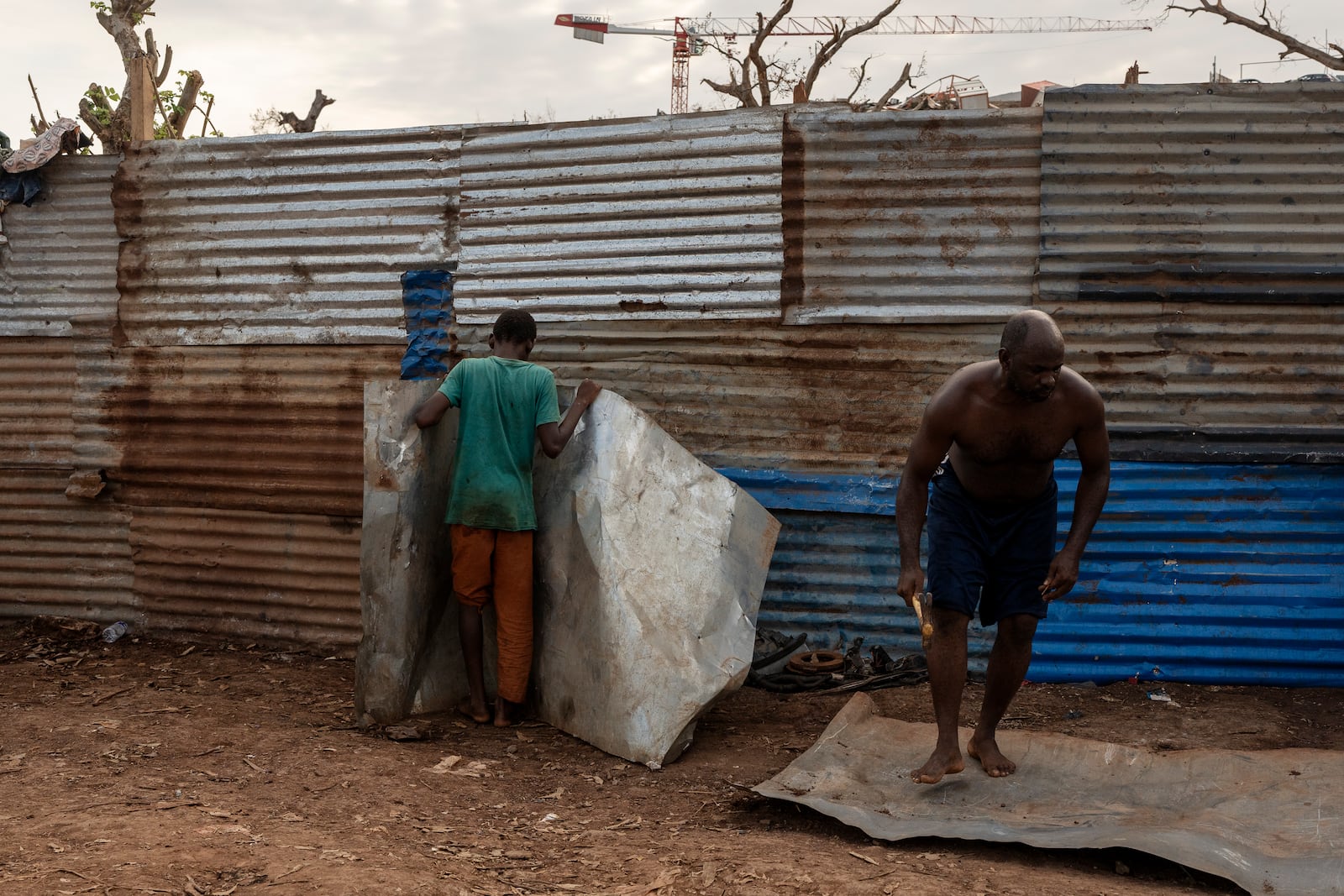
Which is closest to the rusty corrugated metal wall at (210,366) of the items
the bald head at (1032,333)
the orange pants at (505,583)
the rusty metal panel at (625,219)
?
the rusty metal panel at (625,219)

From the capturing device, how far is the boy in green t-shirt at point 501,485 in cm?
491

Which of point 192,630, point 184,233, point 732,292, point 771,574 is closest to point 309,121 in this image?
point 184,233

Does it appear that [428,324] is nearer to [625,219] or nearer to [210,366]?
[625,219]

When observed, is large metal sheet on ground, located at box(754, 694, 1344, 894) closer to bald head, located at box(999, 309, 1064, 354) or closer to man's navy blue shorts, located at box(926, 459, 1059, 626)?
man's navy blue shorts, located at box(926, 459, 1059, 626)

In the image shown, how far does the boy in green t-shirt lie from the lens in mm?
4910

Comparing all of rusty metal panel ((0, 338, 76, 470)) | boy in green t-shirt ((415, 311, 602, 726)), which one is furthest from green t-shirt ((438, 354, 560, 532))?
rusty metal panel ((0, 338, 76, 470))

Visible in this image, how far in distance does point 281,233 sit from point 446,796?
3.73 metres

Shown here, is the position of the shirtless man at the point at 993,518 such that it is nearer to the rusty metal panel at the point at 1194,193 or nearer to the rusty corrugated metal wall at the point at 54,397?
the rusty metal panel at the point at 1194,193

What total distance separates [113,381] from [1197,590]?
6126 millimetres

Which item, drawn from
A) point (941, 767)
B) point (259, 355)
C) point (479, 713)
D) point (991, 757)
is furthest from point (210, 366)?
point (991, 757)

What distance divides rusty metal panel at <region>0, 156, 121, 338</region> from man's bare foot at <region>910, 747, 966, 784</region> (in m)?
5.46

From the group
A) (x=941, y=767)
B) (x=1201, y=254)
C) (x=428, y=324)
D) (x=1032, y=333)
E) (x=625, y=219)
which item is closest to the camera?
(x=1032, y=333)

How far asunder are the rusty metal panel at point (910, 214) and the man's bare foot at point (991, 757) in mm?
2166

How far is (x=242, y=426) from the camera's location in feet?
21.6
